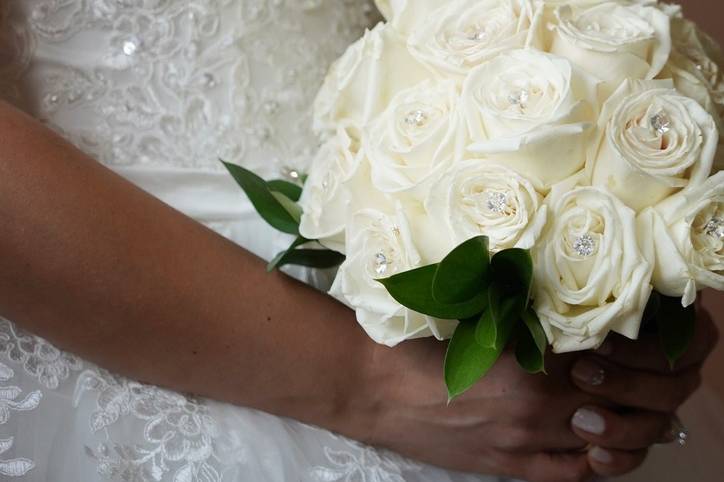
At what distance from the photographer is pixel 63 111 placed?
2.40 ft

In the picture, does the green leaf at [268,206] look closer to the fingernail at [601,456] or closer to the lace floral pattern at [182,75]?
the lace floral pattern at [182,75]

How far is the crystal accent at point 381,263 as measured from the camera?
1.72 ft

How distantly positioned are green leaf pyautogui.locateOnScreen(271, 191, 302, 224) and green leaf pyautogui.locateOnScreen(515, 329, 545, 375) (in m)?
0.23

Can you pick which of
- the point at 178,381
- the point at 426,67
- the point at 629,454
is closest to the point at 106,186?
the point at 178,381

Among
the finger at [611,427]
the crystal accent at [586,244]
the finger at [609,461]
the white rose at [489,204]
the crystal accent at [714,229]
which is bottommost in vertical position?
the finger at [609,461]

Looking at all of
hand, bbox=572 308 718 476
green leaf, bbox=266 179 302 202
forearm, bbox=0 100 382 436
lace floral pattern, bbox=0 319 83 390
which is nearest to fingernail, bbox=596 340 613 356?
hand, bbox=572 308 718 476

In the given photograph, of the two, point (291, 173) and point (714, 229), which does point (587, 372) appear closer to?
point (714, 229)

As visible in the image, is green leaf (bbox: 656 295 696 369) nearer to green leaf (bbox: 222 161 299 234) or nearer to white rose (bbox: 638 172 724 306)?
white rose (bbox: 638 172 724 306)

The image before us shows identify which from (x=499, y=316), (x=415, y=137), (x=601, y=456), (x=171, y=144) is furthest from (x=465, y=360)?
(x=171, y=144)

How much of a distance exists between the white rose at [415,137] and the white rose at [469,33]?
2cm

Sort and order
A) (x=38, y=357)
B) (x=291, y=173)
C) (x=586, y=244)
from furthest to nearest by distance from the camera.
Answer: (x=291, y=173) < (x=38, y=357) < (x=586, y=244)

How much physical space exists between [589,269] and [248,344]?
29 centimetres

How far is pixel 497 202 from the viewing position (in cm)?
49

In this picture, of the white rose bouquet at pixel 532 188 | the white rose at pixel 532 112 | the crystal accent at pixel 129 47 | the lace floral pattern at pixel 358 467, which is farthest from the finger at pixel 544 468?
the crystal accent at pixel 129 47
